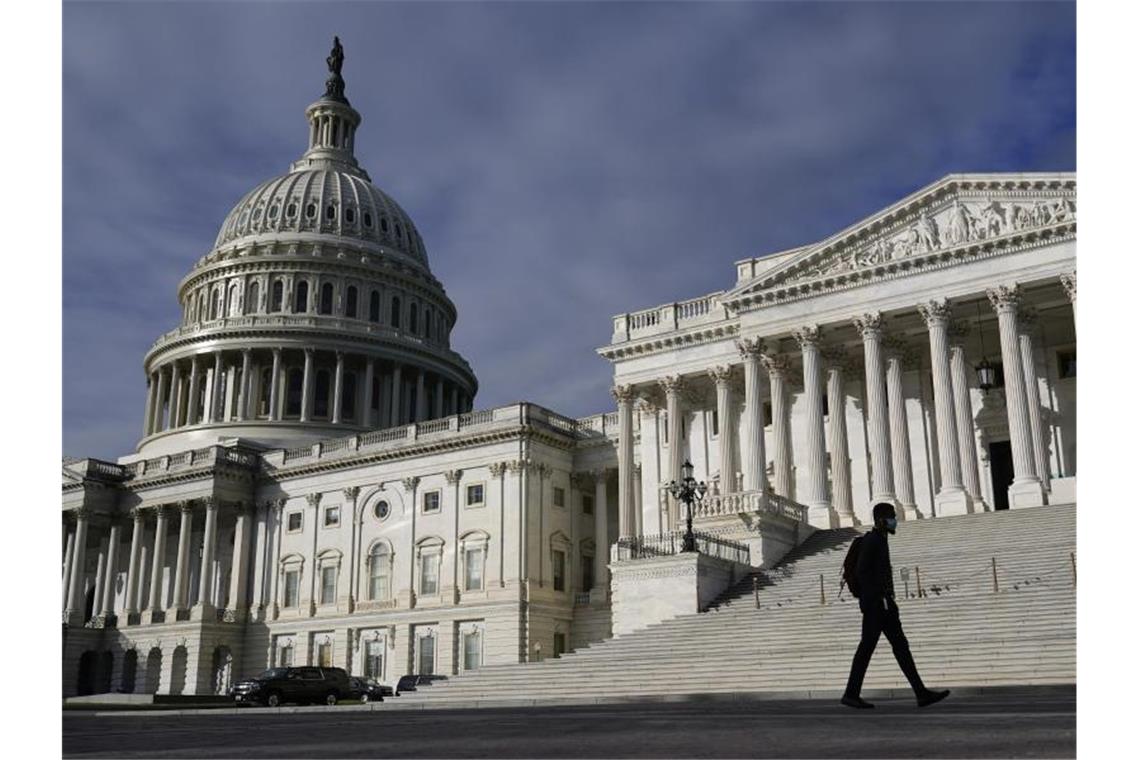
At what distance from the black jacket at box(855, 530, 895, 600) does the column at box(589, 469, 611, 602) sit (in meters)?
50.2

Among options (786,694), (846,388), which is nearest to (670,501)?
(846,388)

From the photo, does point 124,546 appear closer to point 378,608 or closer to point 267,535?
point 267,535

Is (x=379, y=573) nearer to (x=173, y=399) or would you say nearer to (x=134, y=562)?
(x=134, y=562)

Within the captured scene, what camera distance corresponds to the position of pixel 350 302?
9794 cm

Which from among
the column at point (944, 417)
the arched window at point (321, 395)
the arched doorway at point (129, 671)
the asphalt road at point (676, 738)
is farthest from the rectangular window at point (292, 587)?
the asphalt road at point (676, 738)

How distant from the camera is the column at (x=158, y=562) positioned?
72812 millimetres

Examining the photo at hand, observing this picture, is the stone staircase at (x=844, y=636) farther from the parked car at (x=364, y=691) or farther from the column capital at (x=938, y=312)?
the parked car at (x=364, y=691)

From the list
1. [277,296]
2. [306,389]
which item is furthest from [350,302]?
[306,389]

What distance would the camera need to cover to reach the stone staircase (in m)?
24.5

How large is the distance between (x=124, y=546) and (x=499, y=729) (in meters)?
73.3

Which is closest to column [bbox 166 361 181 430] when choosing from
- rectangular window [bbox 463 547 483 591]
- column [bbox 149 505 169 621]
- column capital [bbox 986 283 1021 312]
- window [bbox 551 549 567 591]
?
column [bbox 149 505 169 621]

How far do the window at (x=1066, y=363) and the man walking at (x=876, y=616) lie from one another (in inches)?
1435

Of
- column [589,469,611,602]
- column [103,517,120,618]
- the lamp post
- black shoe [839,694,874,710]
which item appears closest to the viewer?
black shoe [839,694,874,710]

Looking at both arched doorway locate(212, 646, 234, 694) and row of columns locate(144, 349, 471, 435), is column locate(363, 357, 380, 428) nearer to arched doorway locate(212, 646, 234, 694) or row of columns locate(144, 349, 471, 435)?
row of columns locate(144, 349, 471, 435)
